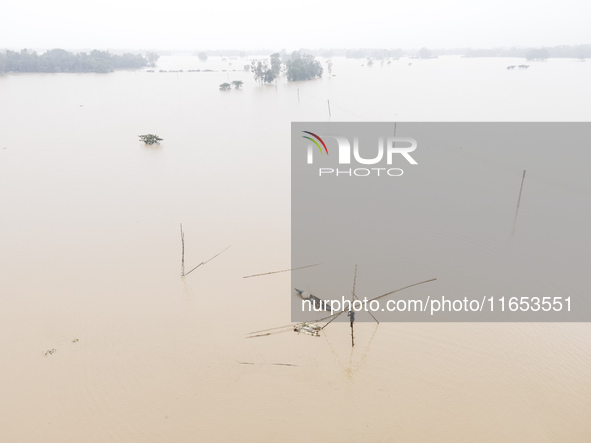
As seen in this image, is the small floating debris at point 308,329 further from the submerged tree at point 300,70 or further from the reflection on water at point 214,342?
the submerged tree at point 300,70

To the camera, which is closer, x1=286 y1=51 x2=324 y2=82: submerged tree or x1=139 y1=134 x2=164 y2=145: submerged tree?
x1=139 y1=134 x2=164 y2=145: submerged tree

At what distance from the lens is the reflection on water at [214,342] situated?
8.72 meters

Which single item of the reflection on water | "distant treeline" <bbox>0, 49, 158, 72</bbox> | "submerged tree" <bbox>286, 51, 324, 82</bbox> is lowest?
the reflection on water

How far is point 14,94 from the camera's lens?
2023 inches

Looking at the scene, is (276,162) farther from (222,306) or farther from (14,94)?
(14,94)

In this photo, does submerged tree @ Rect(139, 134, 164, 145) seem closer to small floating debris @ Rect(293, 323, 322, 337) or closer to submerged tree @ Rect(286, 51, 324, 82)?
small floating debris @ Rect(293, 323, 322, 337)

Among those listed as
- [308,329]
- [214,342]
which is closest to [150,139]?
[214,342]

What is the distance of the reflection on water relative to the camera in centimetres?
872

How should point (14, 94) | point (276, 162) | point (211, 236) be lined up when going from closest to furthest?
point (211, 236), point (276, 162), point (14, 94)

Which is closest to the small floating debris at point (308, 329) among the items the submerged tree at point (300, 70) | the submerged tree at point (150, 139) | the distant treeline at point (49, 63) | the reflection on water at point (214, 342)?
the reflection on water at point (214, 342)

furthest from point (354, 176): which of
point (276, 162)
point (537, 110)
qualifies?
point (537, 110)

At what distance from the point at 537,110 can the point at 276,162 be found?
2789cm

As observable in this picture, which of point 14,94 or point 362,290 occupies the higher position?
point 14,94

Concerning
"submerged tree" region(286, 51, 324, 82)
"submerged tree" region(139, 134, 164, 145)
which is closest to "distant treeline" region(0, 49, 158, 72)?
"submerged tree" region(286, 51, 324, 82)
